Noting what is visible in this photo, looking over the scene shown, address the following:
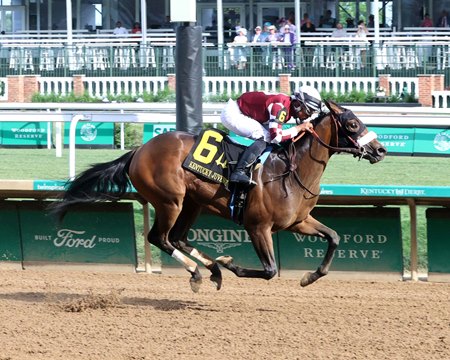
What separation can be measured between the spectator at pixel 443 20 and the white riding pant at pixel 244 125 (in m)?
21.1

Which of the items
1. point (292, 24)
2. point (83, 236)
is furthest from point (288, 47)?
point (83, 236)

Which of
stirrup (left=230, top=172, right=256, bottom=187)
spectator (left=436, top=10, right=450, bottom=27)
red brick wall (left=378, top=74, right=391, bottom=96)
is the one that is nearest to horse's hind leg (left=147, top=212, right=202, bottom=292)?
stirrup (left=230, top=172, right=256, bottom=187)

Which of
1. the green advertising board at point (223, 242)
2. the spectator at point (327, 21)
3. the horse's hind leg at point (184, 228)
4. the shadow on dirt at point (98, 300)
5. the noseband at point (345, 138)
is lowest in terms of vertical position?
the shadow on dirt at point (98, 300)

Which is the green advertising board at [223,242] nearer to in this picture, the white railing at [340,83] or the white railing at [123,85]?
the white railing at [340,83]

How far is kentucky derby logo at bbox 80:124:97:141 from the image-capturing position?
18.3m

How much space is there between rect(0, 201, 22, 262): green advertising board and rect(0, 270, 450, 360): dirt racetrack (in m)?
0.19

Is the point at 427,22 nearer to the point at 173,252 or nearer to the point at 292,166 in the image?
the point at 292,166

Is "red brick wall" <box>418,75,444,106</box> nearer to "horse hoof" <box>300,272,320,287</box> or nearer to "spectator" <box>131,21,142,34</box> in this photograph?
"spectator" <box>131,21,142,34</box>

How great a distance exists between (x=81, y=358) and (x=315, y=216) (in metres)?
3.51

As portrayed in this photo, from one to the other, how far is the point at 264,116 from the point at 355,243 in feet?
5.70

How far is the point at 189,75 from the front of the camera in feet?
25.5

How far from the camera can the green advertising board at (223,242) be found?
29.1 ft

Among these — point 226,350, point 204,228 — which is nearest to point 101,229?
point 204,228

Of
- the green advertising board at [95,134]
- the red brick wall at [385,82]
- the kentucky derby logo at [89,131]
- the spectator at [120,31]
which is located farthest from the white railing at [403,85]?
the spectator at [120,31]
